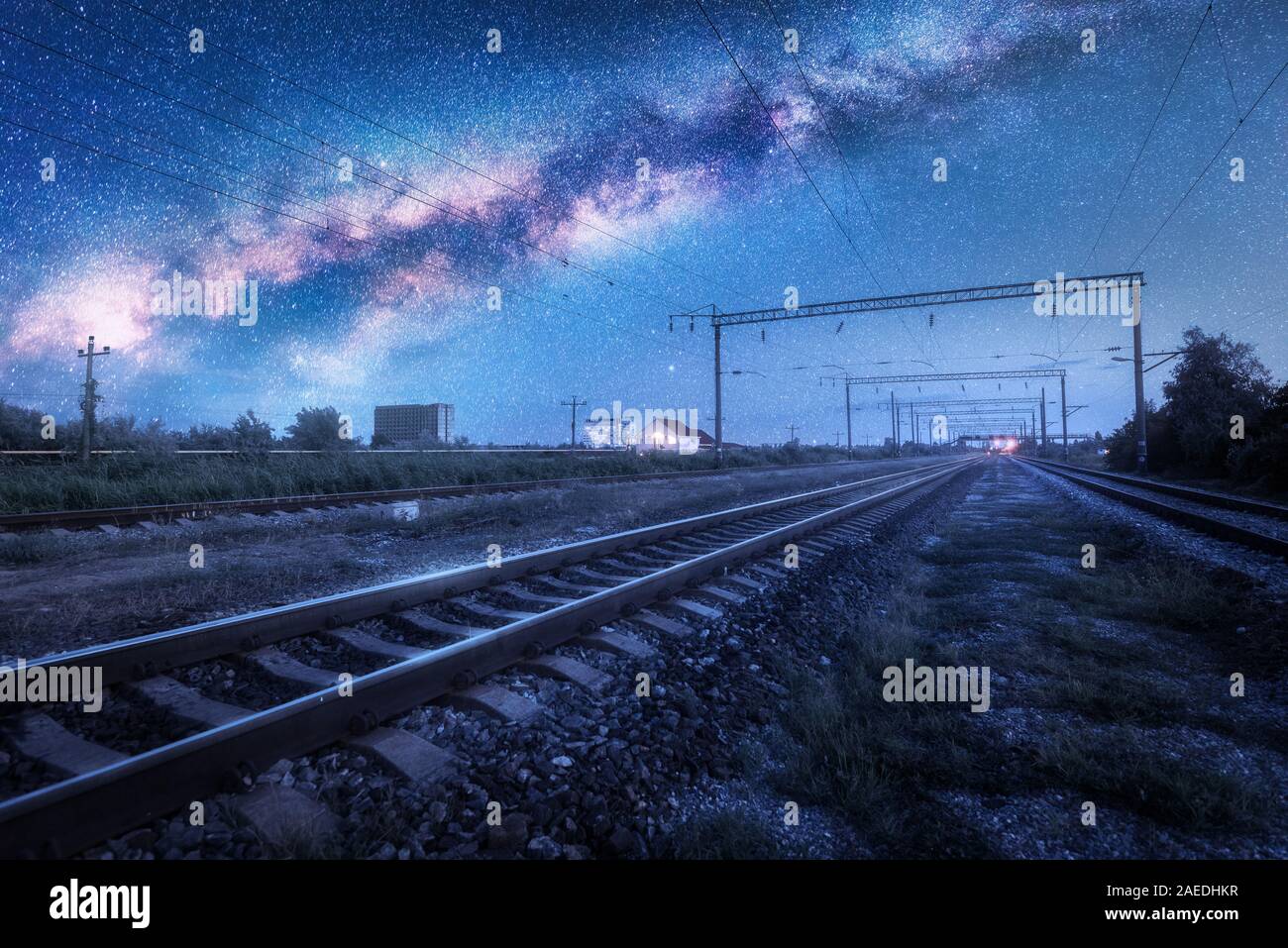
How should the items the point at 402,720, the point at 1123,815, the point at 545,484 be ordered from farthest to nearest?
the point at 545,484
the point at 402,720
the point at 1123,815

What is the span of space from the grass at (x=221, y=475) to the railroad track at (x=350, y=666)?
10.6 meters

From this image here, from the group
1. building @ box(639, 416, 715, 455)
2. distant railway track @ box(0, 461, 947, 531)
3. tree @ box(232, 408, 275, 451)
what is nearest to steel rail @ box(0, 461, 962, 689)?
distant railway track @ box(0, 461, 947, 531)

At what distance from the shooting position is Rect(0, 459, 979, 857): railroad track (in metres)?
2.11

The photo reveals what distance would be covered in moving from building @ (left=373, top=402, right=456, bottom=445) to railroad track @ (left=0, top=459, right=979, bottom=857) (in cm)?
3597

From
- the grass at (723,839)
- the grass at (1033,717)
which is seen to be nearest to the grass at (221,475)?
the grass at (1033,717)

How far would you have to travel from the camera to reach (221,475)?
13.7 m

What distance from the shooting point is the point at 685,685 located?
3678 millimetres

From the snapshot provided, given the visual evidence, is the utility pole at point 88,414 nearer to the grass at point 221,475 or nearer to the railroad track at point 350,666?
the grass at point 221,475

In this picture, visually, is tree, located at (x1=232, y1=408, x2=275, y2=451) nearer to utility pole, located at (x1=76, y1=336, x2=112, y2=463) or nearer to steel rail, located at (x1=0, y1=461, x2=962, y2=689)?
utility pole, located at (x1=76, y1=336, x2=112, y2=463)

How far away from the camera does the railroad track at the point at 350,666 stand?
6.91ft
